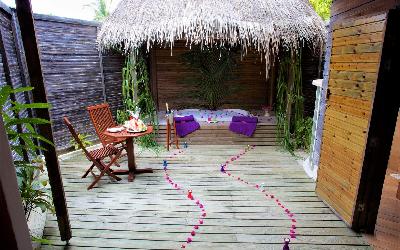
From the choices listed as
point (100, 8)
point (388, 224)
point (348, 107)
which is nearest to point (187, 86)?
A: point (348, 107)

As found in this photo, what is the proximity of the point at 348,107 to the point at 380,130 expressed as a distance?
52cm

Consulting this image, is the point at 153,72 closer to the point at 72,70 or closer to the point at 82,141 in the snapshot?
the point at 72,70

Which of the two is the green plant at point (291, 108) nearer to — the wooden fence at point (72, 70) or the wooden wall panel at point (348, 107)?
the wooden fence at point (72, 70)

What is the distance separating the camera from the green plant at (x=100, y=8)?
1914 centimetres

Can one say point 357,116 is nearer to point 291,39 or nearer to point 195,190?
point 195,190

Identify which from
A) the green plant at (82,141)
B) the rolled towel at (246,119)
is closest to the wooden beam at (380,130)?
the rolled towel at (246,119)

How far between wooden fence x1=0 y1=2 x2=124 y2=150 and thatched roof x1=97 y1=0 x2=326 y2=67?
46 centimetres

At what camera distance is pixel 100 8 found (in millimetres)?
19219

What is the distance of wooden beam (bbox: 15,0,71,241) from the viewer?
2326mm

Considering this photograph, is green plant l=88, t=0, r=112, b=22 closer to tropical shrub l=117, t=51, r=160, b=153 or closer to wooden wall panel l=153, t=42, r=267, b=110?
wooden wall panel l=153, t=42, r=267, b=110

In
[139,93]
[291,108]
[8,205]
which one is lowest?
[291,108]

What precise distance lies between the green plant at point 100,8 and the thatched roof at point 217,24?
15.0 meters

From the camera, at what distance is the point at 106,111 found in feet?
17.4

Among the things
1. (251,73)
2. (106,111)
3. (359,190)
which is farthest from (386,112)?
(251,73)
